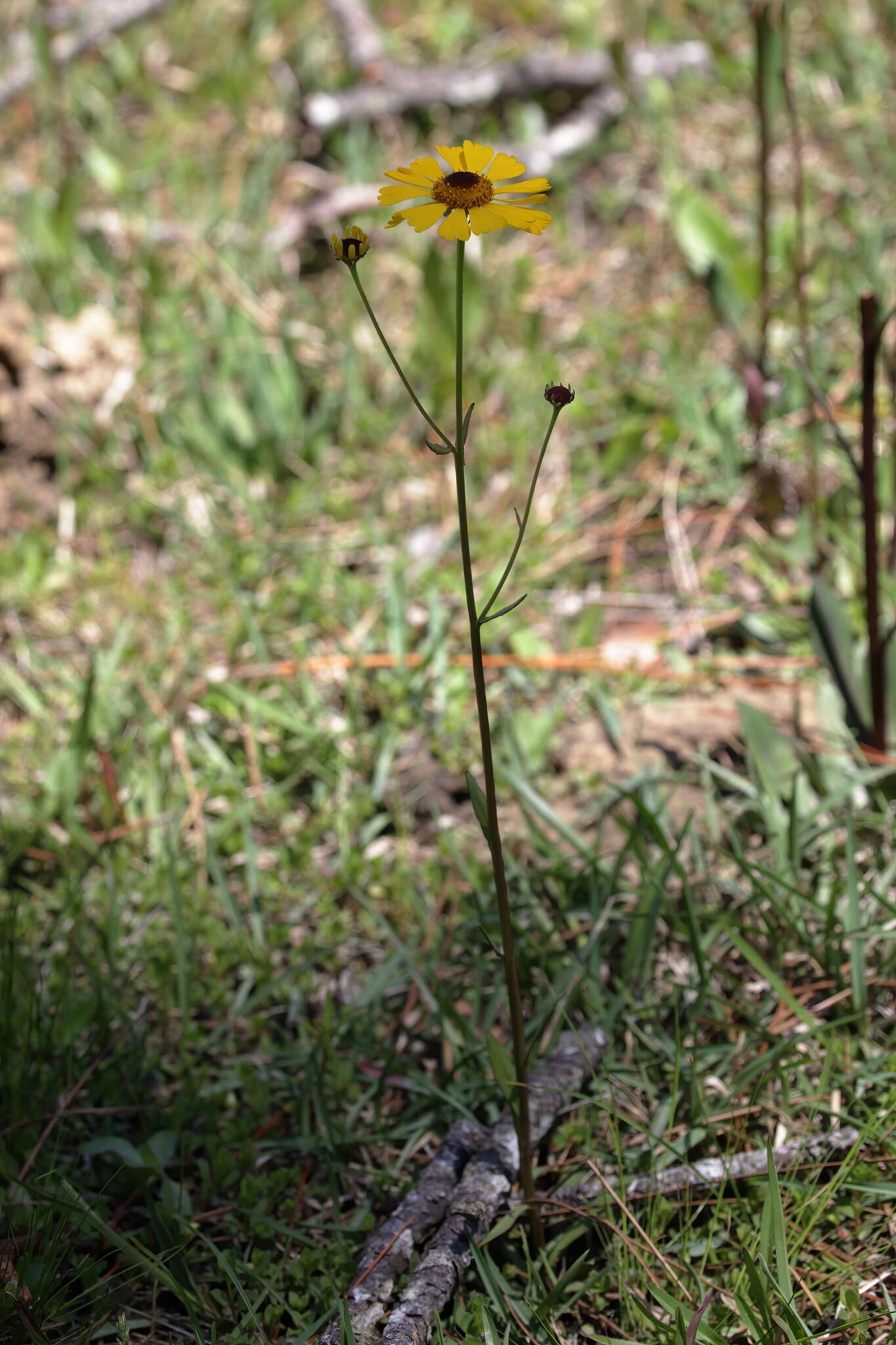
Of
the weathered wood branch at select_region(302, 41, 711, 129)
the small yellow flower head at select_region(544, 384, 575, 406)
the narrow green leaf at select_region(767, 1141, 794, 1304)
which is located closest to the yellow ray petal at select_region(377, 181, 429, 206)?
the small yellow flower head at select_region(544, 384, 575, 406)

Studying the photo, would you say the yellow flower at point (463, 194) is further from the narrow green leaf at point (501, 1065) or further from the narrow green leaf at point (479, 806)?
the narrow green leaf at point (501, 1065)

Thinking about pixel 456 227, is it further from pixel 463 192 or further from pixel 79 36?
pixel 79 36

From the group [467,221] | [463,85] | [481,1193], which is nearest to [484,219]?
[467,221]

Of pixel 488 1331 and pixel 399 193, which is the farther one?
pixel 488 1331

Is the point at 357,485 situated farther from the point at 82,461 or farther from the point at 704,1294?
the point at 704,1294

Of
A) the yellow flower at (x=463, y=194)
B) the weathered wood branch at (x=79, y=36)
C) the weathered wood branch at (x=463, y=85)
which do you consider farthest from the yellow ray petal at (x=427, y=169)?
the weathered wood branch at (x=79, y=36)

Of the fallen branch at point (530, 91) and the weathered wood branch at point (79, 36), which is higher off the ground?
the weathered wood branch at point (79, 36)
